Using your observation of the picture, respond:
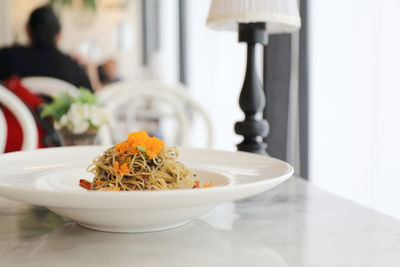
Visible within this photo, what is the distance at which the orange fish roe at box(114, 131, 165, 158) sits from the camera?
550mm

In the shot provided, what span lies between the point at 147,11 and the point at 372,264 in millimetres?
4816

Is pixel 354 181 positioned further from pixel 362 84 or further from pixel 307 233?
pixel 307 233

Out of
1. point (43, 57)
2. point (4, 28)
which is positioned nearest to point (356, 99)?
point (43, 57)

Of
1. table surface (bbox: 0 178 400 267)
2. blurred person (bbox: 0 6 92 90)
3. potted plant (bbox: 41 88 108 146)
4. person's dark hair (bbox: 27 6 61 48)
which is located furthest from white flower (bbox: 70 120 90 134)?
person's dark hair (bbox: 27 6 61 48)

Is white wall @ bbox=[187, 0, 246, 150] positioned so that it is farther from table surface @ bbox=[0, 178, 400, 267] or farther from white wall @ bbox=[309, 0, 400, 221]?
table surface @ bbox=[0, 178, 400, 267]

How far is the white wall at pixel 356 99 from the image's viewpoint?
3.67 ft

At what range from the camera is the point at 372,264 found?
42cm

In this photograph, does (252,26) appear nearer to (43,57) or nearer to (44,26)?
(44,26)

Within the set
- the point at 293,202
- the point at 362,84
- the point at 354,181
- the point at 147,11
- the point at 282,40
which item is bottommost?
the point at 354,181

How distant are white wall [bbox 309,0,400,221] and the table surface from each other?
58 cm

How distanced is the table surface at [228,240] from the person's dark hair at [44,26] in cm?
241

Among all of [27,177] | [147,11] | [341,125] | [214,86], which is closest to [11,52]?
[214,86]

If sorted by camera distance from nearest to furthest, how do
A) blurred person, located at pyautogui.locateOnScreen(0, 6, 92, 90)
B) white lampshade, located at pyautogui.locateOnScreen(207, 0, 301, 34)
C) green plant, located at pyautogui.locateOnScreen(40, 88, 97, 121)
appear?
white lampshade, located at pyautogui.locateOnScreen(207, 0, 301, 34) < green plant, located at pyautogui.locateOnScreen(40, 88, 97, 121) < blurred person, located at pyautogui.locateOnScreen(0, 6, 92, 90)

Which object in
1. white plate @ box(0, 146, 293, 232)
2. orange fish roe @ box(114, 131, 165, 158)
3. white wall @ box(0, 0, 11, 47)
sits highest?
white wall @ box(0, 0, 11, 47)
